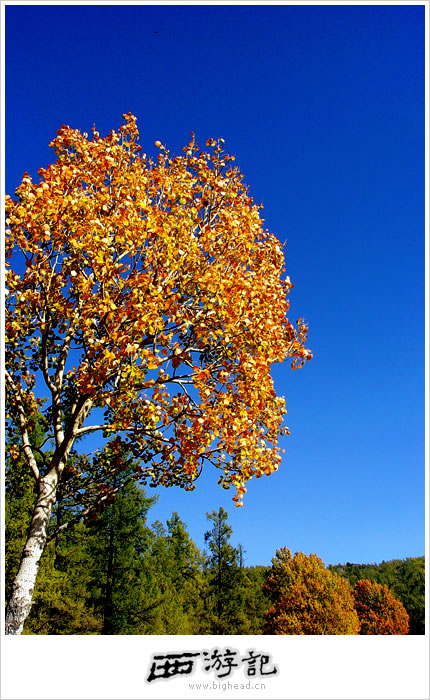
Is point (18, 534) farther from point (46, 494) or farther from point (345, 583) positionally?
point (345, 583)

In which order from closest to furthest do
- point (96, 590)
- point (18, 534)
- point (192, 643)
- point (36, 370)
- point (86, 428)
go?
point (192, 643), point (86, 428), point (36, 370), point (18, 534), point (96, 590)

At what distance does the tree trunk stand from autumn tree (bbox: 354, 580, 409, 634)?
137 ft

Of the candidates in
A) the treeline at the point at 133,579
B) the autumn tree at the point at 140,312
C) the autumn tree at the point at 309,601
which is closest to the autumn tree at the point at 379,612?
the treeline at the point at 133,579

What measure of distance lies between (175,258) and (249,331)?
1.95 m

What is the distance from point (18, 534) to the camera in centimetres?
1920

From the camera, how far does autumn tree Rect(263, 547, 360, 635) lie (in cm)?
2823

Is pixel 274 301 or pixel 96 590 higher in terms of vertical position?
pixel 274 301

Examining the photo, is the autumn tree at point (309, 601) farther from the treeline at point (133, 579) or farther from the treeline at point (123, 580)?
the treeline at point (123, 580)

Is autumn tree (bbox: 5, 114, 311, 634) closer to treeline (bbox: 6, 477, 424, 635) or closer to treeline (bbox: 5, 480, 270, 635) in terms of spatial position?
treeline (bbox: 6, 477, 424, 635)

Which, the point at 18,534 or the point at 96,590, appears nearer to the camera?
the point at 18,534

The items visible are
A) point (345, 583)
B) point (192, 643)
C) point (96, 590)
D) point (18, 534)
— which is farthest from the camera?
point (345, 583)

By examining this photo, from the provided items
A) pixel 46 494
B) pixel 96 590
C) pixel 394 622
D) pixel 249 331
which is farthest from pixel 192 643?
pixel 394 622

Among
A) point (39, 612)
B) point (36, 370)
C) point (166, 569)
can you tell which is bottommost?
point (39, 612)

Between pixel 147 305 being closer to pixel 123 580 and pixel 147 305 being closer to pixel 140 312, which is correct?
pixel 140 312
